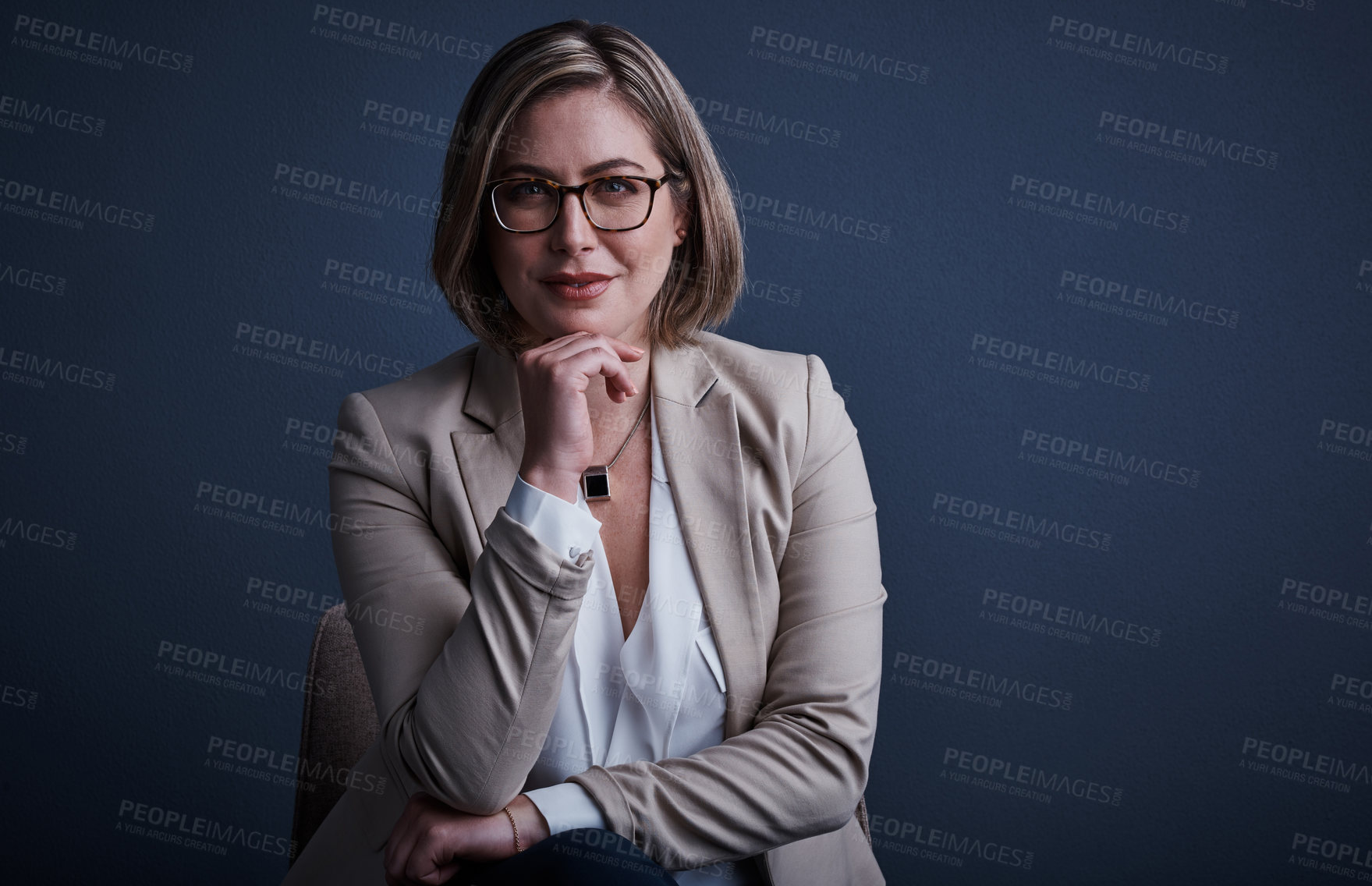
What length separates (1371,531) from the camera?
2.36 meters

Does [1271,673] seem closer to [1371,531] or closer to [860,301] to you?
[1371,531]

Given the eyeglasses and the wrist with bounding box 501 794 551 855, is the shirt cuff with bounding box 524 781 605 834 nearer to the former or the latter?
the wrist with bounding box 501 794 551 855

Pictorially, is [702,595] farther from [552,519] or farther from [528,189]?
[528,189]

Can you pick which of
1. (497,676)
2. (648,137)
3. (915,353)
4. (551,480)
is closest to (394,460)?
(551,480)

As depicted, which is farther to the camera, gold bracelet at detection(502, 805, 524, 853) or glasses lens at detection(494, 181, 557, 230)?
glasses lens at detection(494, 181, 557, 230)

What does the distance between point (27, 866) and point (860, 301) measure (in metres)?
2.39

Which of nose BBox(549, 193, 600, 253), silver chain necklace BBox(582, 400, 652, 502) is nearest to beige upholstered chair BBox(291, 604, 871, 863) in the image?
silver chain necklace BBox(582, 400, 652, 502)

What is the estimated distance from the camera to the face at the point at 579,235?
4.66ft

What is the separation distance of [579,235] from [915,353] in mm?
1180

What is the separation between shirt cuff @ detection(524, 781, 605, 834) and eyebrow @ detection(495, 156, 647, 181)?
32.0 inches

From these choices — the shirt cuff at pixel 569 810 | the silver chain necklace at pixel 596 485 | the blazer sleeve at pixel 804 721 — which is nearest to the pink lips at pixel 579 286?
the silver chain necklace at pixel 596 485

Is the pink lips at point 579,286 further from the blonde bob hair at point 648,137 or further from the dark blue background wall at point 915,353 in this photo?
the dark blue background wall at point 915,353

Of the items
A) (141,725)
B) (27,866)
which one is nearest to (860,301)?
(141,725)

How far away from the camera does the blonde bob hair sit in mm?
1433
